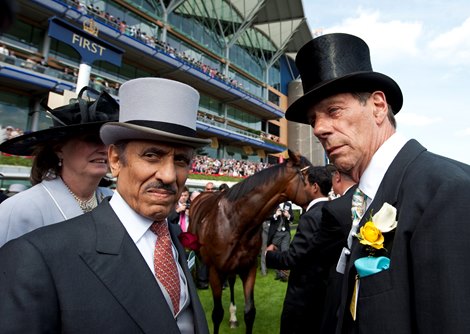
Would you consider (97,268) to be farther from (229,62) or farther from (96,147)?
(229,62)

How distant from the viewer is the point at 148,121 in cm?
141

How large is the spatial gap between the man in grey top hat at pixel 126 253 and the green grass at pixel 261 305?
11.8 ft

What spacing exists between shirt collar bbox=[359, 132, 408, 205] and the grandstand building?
236 centimetres

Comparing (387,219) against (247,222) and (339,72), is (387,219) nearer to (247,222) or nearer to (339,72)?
(339,72)

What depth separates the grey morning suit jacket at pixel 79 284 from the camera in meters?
0.99

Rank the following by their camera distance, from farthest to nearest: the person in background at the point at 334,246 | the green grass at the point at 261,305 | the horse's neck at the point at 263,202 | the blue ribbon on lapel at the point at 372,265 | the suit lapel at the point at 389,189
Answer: the green grass at the point at 261,305 < the horse's neck at the point at 263,202 < the person in background at the point at 334,246 < the suit lapel at the point at 389,189 < the blue ribbon on lapel at the point at 372,265

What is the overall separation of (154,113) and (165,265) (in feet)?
2.51

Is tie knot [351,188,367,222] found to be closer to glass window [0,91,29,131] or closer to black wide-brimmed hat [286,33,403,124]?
black wide-brimmed hat [286,33,403,124]

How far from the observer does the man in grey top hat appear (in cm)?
103

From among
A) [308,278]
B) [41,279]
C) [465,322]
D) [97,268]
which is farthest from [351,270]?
[308,278]

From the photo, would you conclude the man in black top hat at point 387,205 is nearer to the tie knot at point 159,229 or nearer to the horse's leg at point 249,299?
the tie knot at point 159,229

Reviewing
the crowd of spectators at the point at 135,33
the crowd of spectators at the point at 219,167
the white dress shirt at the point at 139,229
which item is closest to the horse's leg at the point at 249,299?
the white dress shirt at the point at 139,229

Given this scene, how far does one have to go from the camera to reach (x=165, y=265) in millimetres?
1369

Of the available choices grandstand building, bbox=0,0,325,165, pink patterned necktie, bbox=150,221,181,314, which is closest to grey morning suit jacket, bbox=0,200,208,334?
pink patterned necktie, bbox=150,221,181,314
